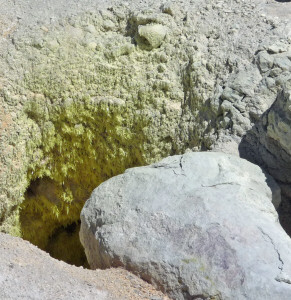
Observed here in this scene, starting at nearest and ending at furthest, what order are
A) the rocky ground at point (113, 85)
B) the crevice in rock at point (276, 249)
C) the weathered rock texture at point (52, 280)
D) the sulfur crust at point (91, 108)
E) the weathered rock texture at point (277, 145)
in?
the weathered rock texture at point (52, 280) < the crevice in rock at point (276, 249) < the weathered rock texture at point (277, 145) < the rocky ground at point (113, 85) < the sulfur crust at point (91, 108)

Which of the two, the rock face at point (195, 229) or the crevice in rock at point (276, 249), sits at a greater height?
the crevice in rock at point (276, 249)

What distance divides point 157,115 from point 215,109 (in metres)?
0.62

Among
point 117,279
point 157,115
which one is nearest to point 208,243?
point 117,279

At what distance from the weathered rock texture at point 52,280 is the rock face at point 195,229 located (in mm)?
95

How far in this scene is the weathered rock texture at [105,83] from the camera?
4758 mm

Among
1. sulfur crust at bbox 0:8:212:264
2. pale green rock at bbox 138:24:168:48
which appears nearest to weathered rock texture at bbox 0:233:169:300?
sulfur crust at bbox 0:8:212:264

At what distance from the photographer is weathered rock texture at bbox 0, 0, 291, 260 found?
15.6 feet

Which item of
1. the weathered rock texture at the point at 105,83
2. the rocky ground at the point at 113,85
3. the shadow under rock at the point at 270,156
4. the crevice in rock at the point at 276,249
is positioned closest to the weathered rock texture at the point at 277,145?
the shadow under rock at the point at 270,156

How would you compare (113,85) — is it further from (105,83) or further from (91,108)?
(91,108)

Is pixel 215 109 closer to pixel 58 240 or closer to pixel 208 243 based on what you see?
pixel 208 243

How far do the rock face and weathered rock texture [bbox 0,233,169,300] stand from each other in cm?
10

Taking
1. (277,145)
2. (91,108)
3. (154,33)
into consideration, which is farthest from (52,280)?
(154,33)

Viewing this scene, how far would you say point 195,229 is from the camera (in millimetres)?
3051

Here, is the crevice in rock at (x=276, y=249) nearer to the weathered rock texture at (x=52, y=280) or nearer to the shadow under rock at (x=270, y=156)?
the weathered rock texture at (x=52, y=280)
